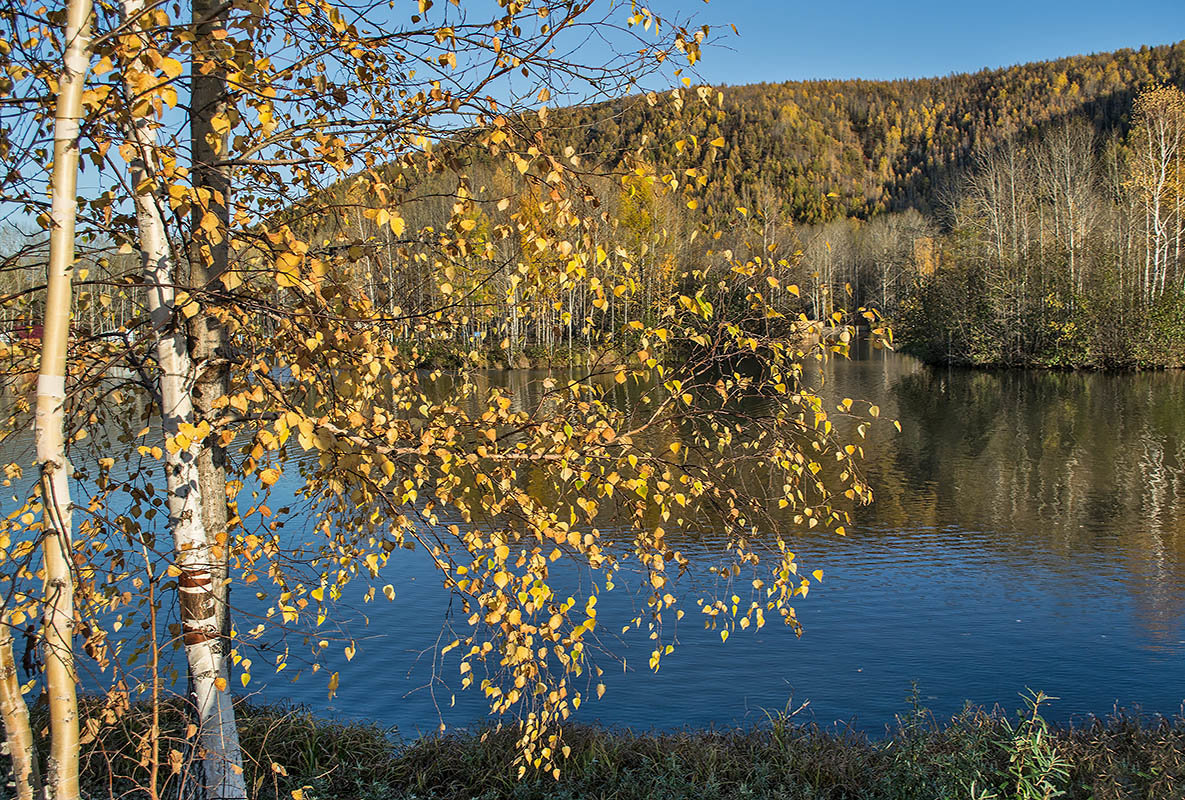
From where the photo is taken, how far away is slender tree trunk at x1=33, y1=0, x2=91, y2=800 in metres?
2.46

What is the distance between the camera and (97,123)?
2973mm

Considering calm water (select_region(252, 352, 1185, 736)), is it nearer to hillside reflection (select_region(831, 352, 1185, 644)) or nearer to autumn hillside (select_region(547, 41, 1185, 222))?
hillside reflection (select_region(831, 352, 1185, 644))

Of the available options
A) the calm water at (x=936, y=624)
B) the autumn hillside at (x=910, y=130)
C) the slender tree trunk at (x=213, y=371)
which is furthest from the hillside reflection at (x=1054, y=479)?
the autumn hillside at (x=910, y=130)

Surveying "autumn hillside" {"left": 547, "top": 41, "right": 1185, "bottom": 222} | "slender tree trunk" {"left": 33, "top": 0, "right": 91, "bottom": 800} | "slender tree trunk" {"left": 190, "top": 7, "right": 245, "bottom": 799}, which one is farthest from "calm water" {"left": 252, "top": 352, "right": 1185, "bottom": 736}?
"autumn hillside" {"left": 547, "top": 41, "right": 1185, "bottom": 222}

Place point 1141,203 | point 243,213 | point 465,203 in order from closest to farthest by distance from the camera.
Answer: point 243,213 < point 465,203 < point 1141,203

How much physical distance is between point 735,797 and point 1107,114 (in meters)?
180

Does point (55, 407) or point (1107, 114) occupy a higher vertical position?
point (1107, 114)

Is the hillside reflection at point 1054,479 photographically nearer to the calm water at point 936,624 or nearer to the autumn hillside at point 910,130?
the calm water at point 936,624

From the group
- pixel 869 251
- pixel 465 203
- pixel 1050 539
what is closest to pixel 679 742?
pixel 465 203

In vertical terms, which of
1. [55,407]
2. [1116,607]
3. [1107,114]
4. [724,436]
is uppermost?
[1107,114]

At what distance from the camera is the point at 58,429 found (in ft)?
8.32

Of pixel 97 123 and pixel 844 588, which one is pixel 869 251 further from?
pixel 97 123

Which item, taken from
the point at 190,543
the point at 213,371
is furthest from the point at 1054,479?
the point at 190,543

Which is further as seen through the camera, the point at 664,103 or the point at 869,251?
the point at 869,251
